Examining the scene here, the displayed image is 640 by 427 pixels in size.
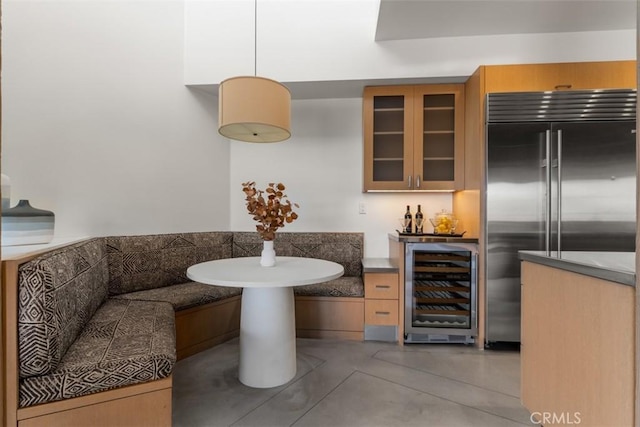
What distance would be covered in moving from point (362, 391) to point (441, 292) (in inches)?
46.6

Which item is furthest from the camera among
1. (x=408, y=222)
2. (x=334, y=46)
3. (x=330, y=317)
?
(x=408, y=222)

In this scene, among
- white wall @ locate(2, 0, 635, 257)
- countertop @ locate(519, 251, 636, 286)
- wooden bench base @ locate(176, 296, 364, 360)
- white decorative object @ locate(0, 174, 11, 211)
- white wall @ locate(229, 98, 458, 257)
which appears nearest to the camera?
countertop @ locate(519, 251, 636, 286)

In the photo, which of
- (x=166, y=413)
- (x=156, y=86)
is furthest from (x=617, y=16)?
(x=166, y=413)

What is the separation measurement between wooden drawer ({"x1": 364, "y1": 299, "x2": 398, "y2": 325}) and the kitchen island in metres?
1.19

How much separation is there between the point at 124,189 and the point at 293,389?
2.09 metres

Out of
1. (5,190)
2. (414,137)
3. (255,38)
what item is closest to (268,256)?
(5,190)

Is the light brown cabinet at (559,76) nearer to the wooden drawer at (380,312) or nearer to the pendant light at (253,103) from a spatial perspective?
the pendant light at (253,103)

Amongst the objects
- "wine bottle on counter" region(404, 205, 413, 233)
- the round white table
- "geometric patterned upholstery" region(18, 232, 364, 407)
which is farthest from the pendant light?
"wine bottle on counter" region(404, 205, 413, 233)

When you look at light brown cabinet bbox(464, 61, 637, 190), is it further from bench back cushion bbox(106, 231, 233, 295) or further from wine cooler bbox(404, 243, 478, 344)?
bench back cushion bbox(106, 231, 233, 295)

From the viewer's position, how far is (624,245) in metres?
2.48

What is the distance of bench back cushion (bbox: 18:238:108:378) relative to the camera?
1.27 m

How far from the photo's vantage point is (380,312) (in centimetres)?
276

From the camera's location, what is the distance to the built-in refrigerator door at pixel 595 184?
2443 millimetres

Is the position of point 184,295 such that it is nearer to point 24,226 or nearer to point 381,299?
point 24,226
